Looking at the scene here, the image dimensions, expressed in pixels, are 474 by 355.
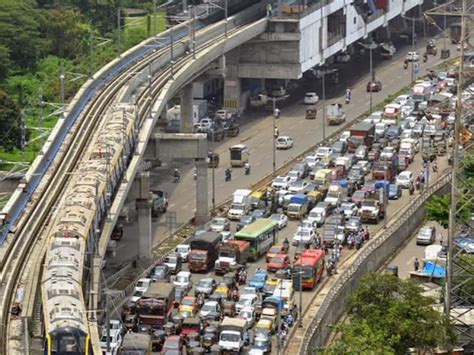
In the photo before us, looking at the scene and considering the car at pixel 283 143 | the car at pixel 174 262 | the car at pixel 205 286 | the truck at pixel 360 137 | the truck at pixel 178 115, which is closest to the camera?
the car at pixel 205 286

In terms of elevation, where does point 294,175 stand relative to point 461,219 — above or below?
below

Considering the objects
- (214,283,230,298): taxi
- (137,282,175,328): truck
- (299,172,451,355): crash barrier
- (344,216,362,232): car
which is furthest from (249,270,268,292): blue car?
(344,216,362,232): car

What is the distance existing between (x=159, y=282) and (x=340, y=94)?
5307cm

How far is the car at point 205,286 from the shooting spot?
238 feet

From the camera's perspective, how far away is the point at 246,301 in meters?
70.3

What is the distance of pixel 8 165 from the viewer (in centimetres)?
9350

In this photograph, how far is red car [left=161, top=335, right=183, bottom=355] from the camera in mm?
64438

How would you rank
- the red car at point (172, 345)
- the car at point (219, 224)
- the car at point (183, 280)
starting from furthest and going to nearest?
the car at point (219, 224)
the car at point (183, 280)
the red car at point (172, 345)

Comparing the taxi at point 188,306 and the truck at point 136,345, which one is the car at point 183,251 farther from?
the truck at point 136,345

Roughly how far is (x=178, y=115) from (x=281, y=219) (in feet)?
85.1

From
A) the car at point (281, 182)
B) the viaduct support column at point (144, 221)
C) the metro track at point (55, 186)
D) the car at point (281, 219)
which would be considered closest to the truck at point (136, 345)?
the metro track at point (55, 186)

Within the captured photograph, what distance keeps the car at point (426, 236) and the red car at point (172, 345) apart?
2088 cm

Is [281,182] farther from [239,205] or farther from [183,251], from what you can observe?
[183,251]

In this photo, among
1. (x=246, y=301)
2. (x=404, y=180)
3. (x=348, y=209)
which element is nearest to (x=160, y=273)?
(x=246, y=301)
